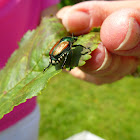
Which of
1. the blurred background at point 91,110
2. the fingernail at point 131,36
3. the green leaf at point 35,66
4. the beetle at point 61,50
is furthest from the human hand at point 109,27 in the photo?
the blurred background at point 91,110

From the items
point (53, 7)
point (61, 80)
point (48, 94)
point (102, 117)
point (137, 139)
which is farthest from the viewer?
point (61, 80)

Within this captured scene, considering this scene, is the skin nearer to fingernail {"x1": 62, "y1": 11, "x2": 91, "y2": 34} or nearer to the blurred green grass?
fingernail {"x1": 62, "y1": 11, "x2": 91, "y2": 34}

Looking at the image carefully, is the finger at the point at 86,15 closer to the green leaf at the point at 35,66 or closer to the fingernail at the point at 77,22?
the fingernail at the point at 77,22

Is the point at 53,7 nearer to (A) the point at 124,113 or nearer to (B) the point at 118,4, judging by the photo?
(B) the point at 118,4

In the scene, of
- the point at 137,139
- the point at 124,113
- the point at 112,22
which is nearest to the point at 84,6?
the point at 112,22

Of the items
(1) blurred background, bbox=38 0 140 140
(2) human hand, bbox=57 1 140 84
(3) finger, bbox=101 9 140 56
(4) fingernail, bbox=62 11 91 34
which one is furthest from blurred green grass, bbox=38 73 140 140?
(3) finger, bbox=101 9 140 56

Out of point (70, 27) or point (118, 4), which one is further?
point (70, 27)
